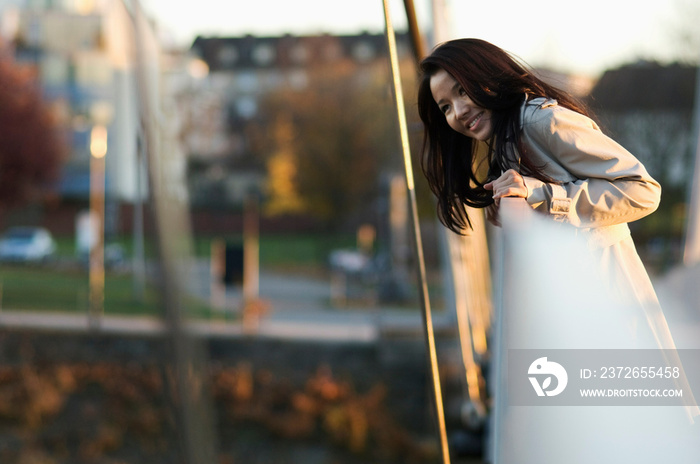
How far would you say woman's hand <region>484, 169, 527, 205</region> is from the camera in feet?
3.76

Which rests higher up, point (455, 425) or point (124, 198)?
point (124, 198)

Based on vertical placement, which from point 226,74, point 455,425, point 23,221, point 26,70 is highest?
point 226,74

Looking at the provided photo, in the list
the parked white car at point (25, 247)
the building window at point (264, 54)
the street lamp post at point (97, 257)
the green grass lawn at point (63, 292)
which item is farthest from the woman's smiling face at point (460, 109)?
the building window at point (264, 54)

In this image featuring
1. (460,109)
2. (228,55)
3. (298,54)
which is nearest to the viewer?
(460,109)

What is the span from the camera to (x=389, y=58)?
1396mm

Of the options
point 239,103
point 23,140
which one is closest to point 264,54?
point 239,103

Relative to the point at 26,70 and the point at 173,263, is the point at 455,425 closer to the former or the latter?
the point at 173,263

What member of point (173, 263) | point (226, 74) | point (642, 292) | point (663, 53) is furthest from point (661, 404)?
point (226, 74)

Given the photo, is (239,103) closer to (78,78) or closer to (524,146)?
(78,78)

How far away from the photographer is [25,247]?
26.3 m

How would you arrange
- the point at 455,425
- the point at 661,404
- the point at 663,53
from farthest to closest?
the point at 663,53
the point at 455,425
the point at 661,404

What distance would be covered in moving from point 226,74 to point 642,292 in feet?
138

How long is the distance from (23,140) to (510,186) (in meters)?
26.5

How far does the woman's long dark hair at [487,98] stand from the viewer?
1.22 meters
